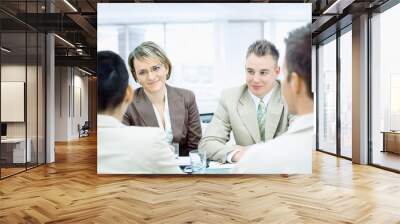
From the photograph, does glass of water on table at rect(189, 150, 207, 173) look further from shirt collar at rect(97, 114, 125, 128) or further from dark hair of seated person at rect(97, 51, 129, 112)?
dark hair of seated person at rect(97, 51, 129, 112)

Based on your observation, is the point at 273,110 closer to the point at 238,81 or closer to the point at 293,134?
the point at 293,134

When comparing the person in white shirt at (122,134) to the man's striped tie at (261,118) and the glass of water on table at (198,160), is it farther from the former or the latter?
the man's striped tie at (261,118)

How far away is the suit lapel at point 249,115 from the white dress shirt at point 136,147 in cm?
128

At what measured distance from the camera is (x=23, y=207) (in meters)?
4.50

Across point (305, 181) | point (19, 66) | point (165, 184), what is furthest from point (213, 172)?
point (19, 66)

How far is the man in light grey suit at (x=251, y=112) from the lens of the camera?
20.5ft

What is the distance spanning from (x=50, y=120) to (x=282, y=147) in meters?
4.92

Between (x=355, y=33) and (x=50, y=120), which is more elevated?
(x=355, y=33)

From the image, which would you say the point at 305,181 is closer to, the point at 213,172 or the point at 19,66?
the point at 213,172

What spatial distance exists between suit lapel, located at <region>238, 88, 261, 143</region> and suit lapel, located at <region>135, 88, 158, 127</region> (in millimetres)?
1385

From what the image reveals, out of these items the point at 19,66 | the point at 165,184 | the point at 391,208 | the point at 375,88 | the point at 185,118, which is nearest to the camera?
the point at 391,208

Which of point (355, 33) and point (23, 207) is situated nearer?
point (23, 207)

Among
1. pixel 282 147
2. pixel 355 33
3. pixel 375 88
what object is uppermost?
pixel 355 33

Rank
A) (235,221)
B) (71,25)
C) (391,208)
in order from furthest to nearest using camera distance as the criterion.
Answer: (71,25) < (391,208) < (235,221)
